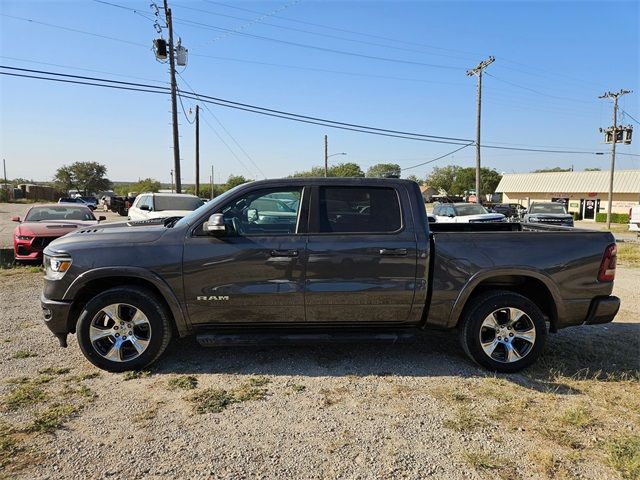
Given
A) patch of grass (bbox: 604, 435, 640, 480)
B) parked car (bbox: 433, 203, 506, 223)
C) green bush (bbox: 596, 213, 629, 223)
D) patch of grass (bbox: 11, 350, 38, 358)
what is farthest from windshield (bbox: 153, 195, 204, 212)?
green bush (bbox: 596, 213, 629, 223)

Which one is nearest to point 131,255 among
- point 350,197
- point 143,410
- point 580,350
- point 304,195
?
point 143,410

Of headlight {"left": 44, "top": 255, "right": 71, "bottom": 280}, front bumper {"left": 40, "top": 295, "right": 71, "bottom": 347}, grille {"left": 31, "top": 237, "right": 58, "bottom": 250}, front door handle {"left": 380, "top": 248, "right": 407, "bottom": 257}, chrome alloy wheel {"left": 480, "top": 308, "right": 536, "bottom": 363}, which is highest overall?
front door handle {"left": 380, "top": 248, "right": 407, "bottom": 257}

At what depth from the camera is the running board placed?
157 inches

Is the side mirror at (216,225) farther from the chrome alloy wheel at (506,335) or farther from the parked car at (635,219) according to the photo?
the parked car at (635,219)

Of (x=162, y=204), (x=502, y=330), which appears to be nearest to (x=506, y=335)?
(x=502, y=330)

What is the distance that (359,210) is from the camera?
13.7 feet

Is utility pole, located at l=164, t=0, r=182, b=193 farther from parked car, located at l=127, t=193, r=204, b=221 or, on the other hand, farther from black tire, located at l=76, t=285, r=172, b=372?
black tire, located at l=76, t=285, r=172, b=372

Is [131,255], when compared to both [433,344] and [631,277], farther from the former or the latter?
[631,277]

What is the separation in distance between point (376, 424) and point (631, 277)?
8898mm

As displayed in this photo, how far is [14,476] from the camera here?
2602 mm

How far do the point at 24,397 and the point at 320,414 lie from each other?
8.00 feet

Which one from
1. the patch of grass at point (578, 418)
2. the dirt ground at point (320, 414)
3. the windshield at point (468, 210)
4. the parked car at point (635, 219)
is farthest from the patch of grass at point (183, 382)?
the parked car at point (635, 219)

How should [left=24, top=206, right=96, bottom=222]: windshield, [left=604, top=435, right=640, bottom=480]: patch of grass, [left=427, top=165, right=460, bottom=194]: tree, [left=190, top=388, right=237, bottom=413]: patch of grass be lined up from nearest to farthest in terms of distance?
[left=604, top=435, right=640, bottom=480]: patch of grass, [left=190, top=388, right=237, bottom=413]: patch of grass, [left=24, top=206, right=96, bottom=222]: windshield, [left=427, top=165, right=460, bottom=194]: tree

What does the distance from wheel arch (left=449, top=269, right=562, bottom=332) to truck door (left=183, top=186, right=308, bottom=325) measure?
152 centimetres
